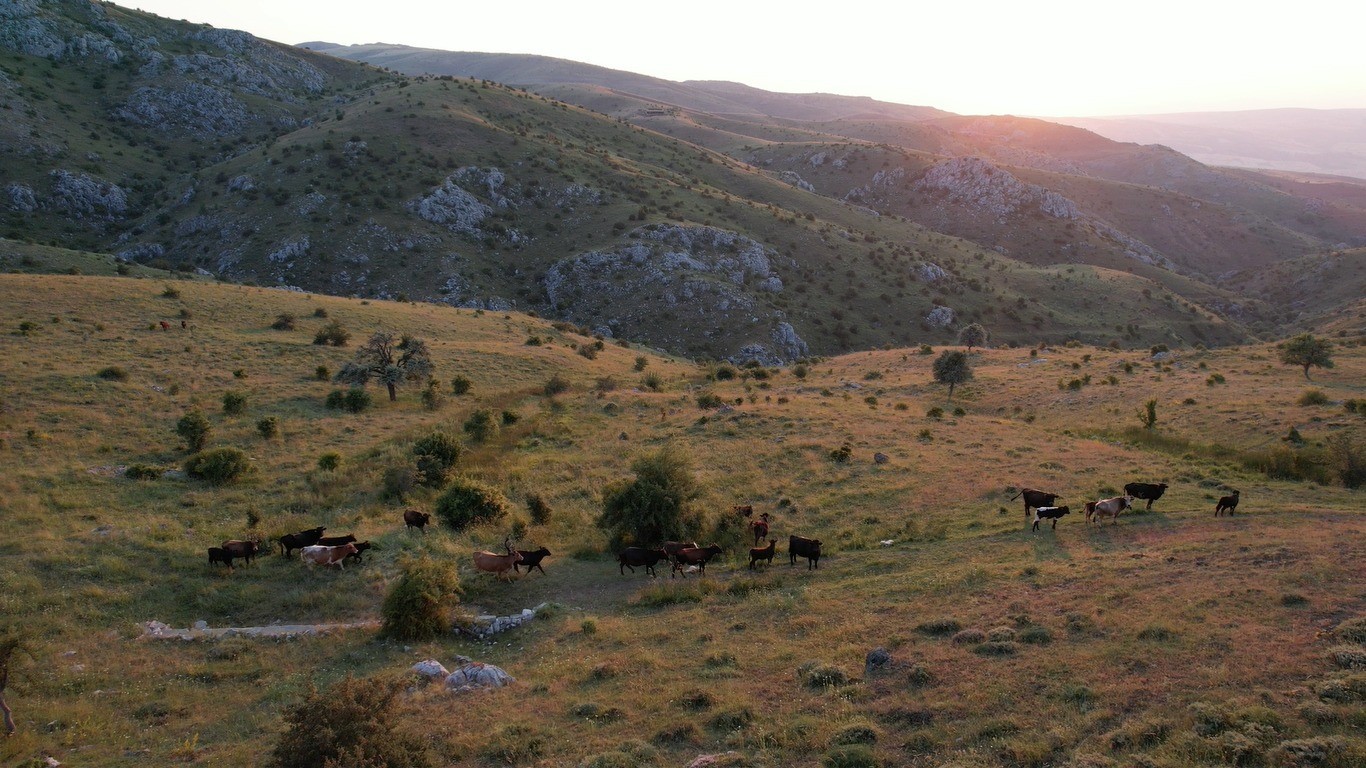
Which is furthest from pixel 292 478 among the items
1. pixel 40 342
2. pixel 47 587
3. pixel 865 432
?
pixel 865 432

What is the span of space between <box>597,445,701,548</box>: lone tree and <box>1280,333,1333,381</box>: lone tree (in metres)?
42.0

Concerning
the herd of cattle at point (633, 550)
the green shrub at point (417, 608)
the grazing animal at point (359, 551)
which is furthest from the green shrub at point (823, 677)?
the grazing animal at point (359, 551)

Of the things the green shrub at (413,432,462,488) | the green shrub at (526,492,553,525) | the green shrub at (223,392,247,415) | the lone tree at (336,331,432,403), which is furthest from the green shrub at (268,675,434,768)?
the lone tree at (336,331,432,403)

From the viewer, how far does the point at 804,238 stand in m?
103

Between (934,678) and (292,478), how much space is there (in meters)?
25.0

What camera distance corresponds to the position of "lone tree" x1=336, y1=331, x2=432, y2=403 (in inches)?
1590

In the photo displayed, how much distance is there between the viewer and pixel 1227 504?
20406 millimetres

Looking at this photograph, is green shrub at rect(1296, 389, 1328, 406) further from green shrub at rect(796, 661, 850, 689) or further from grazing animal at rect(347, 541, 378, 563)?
grazing animal at rect(347, 541, 378, 563)

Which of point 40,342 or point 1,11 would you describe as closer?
point 40,342

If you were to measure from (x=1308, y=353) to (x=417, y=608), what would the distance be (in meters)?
52.6

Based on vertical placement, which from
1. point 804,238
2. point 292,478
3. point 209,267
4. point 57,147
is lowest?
point 292,478

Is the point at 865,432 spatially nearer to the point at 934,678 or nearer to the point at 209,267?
the point at 934,678

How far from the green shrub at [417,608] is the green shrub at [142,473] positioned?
15.3m

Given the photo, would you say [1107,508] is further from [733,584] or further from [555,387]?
[555,387]
